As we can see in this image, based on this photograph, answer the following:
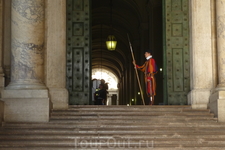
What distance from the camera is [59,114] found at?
1295cm

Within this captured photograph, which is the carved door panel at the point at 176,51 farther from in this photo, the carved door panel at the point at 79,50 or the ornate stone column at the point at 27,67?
the ornate stone column at the point at 27,67

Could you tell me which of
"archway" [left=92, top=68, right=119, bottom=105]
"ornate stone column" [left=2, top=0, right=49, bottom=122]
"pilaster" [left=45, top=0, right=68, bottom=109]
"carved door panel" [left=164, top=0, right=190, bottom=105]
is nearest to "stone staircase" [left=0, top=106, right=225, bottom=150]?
"ornate stone column" [left=2, top=0, right=49, bottom=122]

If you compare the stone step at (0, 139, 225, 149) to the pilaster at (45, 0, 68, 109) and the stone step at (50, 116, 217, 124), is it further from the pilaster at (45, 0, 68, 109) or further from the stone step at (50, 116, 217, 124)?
the pilaster at (45, 0, 68, 109)

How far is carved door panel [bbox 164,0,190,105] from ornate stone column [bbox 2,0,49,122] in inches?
167

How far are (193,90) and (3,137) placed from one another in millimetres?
5755

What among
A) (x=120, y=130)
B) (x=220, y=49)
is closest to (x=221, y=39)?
(x=220, y=49)

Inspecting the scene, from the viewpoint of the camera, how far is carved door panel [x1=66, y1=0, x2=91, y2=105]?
15336 millimetres

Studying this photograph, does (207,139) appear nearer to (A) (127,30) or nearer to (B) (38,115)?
(B) (38,115)

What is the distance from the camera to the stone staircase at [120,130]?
11094 millimetres

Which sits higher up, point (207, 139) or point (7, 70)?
point (7, 70)

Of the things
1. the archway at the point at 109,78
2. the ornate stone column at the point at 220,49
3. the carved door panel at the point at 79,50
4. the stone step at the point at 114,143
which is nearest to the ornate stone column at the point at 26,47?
the stone step at the point at 114,143

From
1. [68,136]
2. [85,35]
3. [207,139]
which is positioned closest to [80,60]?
[85,35]

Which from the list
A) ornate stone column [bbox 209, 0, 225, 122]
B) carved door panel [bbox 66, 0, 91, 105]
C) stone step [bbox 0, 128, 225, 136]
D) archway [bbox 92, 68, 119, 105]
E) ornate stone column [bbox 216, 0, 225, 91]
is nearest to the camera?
stone step [bbox 0, 128, 225, 136]

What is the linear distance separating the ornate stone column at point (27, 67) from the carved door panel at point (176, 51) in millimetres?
4232
